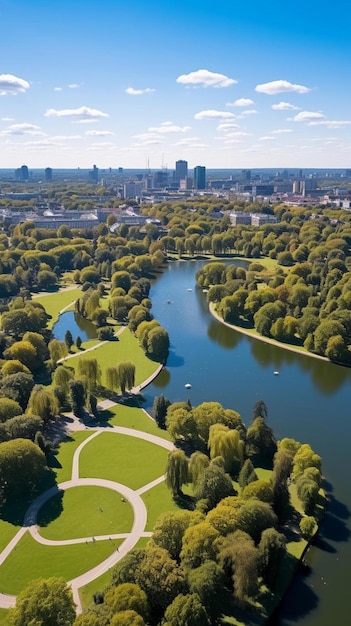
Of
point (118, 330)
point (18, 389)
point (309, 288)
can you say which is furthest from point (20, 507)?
point (309, 288)

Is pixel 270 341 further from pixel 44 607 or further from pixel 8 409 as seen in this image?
pixel 44 607

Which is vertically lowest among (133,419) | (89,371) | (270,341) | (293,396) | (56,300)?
(293,396)

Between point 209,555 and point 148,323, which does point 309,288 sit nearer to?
point 148,323

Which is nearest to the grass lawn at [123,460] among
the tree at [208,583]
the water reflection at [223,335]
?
the tree at [208,583]

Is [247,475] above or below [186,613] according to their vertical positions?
above

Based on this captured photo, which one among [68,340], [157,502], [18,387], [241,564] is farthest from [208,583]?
[68,340]

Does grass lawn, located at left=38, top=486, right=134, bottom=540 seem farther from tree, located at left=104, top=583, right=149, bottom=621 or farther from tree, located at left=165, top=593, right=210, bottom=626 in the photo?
tree, located at left=165, top=593, right=210, bottom=626
